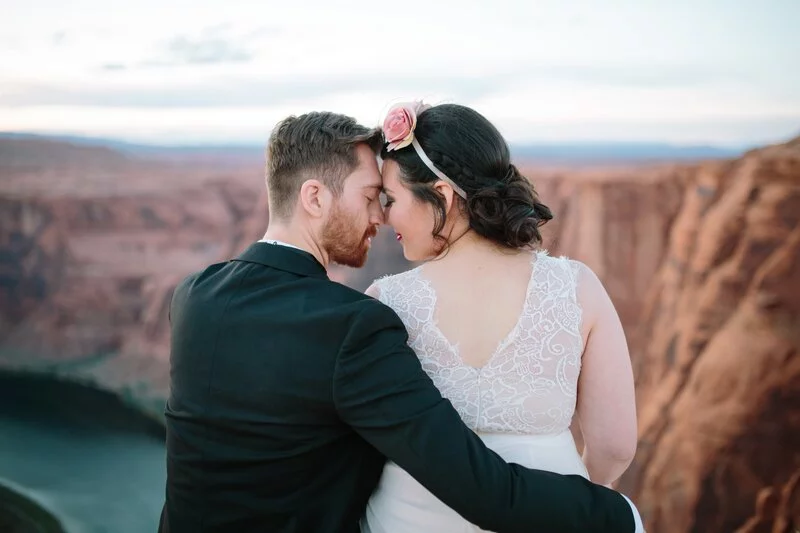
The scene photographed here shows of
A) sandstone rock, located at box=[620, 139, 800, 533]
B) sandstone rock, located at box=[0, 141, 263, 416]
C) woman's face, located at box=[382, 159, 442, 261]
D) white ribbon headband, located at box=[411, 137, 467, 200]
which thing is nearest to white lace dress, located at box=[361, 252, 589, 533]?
woman's face, located at box=[382, 159, 442, 261]

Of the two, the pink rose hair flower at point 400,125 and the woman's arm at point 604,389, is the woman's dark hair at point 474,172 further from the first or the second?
the woman's arm at point 604,389

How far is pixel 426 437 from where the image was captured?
51.3 inches

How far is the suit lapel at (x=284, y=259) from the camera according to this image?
1497mm

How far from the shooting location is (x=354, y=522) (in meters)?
1.61

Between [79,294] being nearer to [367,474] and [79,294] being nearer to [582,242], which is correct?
[582,242]

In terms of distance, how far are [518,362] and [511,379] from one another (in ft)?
0.13

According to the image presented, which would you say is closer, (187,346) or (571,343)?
(187,346)

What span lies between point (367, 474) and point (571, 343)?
0.54 metres

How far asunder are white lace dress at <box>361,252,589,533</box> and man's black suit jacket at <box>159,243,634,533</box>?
15 cm

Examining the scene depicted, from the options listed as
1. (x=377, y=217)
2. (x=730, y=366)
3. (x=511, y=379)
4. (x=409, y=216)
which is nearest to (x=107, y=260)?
(x=730, y=366)

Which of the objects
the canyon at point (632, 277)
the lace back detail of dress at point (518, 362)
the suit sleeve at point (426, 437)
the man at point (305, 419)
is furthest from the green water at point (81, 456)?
the suit sleeve at point (426, 437)

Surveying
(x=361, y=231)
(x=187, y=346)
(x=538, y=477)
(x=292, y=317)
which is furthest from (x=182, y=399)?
(x=538, y=477)

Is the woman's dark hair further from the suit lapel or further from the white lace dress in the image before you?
the suit lapel

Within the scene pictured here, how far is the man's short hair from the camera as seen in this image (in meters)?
1.70
